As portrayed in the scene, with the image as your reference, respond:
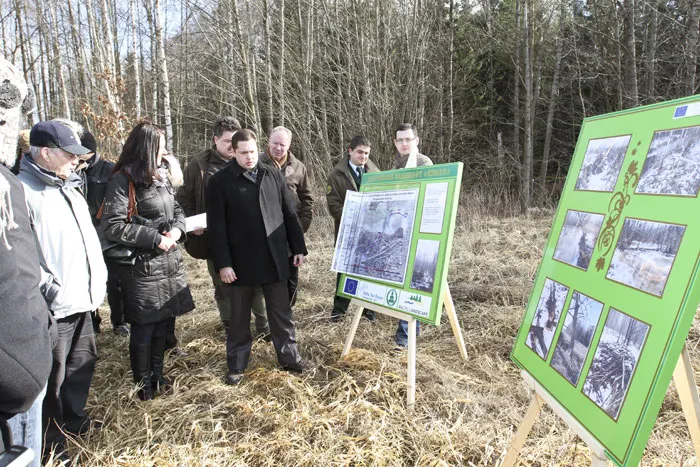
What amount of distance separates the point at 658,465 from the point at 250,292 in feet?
8.42

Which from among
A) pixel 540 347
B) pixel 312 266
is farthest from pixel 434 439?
pixel 312 266

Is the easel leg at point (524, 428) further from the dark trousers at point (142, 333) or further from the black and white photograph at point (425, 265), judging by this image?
the dark trousers at point (142, 333)

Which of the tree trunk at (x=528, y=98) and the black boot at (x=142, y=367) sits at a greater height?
the tree trunk at (x=528, y=98)

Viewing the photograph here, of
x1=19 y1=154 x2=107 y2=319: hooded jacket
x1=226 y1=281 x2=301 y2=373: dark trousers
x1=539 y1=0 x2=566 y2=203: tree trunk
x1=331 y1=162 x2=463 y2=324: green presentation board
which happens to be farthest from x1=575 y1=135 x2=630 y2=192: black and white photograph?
x1=539 y1=0 x2=566 y2=203: tree trunk

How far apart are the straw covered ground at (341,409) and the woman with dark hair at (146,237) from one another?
40cm

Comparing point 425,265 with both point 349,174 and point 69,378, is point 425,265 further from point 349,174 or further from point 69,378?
point 69,378

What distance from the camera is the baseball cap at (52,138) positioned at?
220cm

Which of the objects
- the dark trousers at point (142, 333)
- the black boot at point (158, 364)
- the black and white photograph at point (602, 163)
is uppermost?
the black and white photograph at point (602, 163)

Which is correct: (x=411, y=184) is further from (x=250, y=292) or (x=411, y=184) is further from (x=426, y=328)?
(x=426, y=328)

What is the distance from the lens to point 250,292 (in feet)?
10.4

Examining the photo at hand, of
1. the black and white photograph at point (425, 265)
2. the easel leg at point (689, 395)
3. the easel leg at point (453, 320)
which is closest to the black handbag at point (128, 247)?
the black and white photograph at point (425, 265)

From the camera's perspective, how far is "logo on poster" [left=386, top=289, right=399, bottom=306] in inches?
114

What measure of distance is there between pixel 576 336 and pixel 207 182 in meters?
2.80

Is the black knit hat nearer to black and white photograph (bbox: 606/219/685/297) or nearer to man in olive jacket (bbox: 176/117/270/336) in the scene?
man in olive jacket (bbox: 176/117/270/336)
